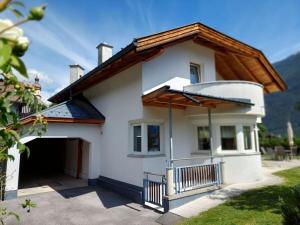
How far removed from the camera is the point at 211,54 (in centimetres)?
1340

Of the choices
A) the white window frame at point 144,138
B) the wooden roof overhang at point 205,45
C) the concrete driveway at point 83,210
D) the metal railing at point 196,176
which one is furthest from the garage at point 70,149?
the metal railing at point 196,176

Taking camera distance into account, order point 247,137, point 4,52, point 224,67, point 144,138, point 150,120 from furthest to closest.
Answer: point 224,67 → point 247,137 → point 150,120 → point 144,138 → point 4,52

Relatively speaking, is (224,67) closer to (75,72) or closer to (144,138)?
(144,138)

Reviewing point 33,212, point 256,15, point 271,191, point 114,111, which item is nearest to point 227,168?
point 271,191

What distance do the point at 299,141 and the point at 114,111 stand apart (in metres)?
21.3

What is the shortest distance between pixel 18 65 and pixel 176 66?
10.8m

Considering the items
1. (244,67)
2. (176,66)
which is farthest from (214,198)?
(244,67)

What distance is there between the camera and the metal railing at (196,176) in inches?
343

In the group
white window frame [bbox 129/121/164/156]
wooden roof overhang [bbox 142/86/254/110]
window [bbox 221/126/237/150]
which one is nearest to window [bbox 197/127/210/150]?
window [bbox 221/126/237/150]

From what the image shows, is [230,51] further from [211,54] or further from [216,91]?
[216,91]

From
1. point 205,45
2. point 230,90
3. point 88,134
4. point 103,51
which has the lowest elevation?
point 88,134

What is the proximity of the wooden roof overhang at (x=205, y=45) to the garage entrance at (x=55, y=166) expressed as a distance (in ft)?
13.2

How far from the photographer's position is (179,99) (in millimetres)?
9562

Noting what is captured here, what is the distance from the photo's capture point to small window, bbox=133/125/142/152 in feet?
34.5
